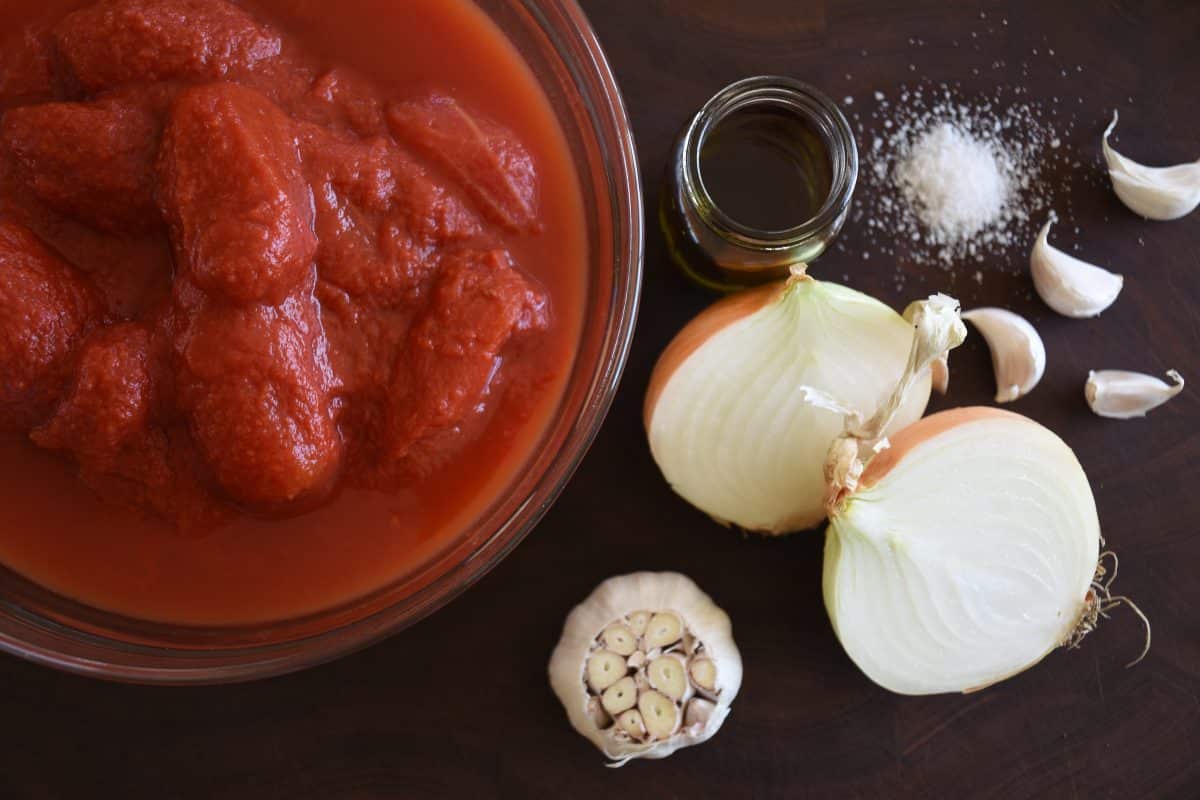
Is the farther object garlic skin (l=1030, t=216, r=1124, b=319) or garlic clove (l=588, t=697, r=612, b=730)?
garlic skin (l=1030, t=216, r=1124, b=319)

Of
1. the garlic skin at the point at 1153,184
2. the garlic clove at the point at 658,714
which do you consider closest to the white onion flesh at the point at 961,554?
the garlic clove at the point at 658,714

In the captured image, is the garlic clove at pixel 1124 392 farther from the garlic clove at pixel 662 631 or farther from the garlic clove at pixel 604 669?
the garlic clove at pixel 604 669

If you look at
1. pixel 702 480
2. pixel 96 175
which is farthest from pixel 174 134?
pixel 702 480

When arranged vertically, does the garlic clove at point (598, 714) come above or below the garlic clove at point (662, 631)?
below

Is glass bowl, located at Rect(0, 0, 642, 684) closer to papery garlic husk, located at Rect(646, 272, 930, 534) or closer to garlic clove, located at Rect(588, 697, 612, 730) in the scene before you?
papery garlic husk, located at Rect(646, 272, 930, 534)

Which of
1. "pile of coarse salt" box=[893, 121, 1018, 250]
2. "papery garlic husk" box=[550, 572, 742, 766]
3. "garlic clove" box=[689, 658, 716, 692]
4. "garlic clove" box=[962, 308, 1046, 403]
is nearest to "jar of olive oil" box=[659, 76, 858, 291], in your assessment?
"pile of coarse salt" box=[893, 121, 1018, 250]

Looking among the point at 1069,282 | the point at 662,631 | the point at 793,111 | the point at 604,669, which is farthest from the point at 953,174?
the point at 604,669

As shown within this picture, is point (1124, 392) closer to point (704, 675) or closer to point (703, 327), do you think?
point (703, 327)
